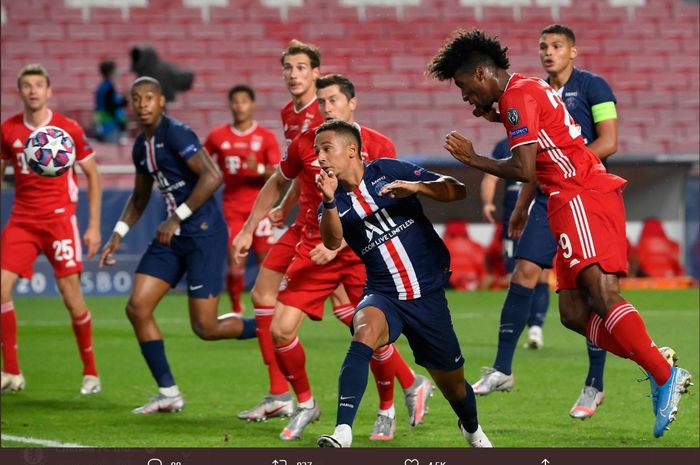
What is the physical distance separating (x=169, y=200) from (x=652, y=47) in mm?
14912

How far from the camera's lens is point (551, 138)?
18.4ft

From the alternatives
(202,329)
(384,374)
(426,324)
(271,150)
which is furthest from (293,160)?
(271,150)

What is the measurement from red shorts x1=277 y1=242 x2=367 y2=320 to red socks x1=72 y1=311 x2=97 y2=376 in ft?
7.44

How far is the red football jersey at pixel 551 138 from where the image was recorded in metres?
5.45

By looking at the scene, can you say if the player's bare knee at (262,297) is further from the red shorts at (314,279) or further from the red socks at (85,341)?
the red socks at (85,341)

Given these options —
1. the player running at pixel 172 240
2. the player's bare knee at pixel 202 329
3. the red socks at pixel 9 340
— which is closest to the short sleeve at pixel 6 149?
the red socks at pixel 9 340

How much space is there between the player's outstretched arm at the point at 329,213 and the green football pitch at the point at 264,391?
1375 mm

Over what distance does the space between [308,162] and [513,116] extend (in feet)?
6.10

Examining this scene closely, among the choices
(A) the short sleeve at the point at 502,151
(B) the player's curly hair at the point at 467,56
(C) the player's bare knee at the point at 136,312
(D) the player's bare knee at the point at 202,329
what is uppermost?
(B) the player's curly hair at the point at 467,56

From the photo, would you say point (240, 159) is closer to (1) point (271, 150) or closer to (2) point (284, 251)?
(1) point (271, 150)

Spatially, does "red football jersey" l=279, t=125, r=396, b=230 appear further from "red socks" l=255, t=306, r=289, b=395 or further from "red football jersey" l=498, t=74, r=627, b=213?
"red football jersey" l=498, t=74, r=627, b=213

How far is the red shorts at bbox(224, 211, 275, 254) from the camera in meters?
12.3

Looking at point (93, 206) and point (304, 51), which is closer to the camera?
point (304, 51)

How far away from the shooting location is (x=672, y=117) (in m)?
19.3
